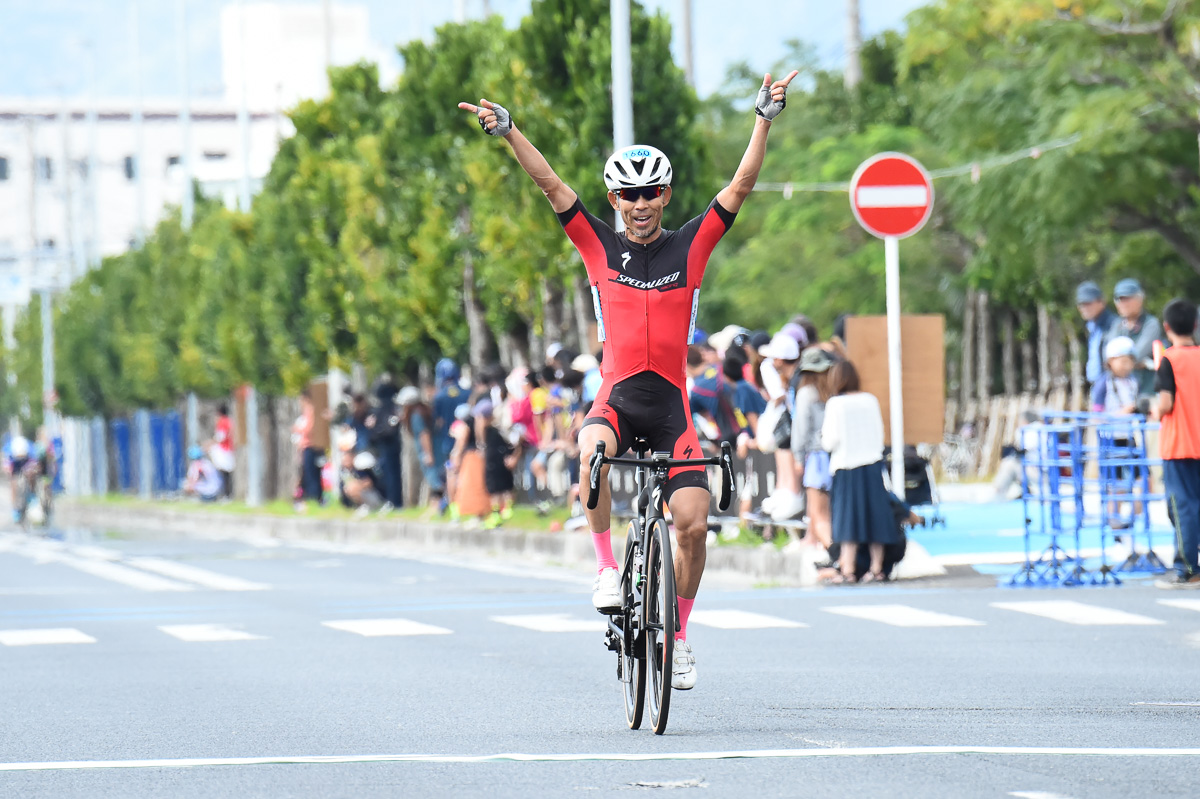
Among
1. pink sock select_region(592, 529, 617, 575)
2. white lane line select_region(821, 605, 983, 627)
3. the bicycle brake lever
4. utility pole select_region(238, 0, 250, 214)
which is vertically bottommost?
white lane line select_region(821, 605, 983, 627)

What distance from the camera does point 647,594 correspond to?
26.4 ft

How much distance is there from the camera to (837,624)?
514 inches

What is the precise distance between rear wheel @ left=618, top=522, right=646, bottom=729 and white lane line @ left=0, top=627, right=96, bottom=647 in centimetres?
610

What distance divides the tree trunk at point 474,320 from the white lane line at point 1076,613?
16.6m

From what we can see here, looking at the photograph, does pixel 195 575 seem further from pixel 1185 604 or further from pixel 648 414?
pixel 648 414

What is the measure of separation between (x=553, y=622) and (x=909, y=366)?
17.3 feet

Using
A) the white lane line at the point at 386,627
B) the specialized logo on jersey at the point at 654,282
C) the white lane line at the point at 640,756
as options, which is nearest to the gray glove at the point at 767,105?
the specialized logo on jersey at the point at 654,282

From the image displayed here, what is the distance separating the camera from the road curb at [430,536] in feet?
56.6

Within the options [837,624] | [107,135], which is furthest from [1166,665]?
[107,135]

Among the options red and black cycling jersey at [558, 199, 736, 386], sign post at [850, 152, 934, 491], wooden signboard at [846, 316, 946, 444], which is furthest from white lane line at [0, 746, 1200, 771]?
wooden signboard at [846, 316, 946, 444]

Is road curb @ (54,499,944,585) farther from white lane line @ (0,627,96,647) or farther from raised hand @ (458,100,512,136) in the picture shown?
raised hand @ (458,100,512,136)

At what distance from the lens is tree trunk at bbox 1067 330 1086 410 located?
37.5m

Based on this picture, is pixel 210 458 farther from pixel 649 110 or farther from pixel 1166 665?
pixel 1166 665

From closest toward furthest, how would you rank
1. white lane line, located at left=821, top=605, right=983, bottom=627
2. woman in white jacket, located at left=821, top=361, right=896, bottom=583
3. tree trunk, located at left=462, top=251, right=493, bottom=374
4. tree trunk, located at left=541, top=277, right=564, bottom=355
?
white lane line, located at left=821, top=605, right=983, bottom=627
woman in white jacket, located at left=821, top=361, right=896, bottom=583
tree trunk, located at left=541, top=277, right=564, bottom=355
tree trunk, located at left=462, top=251, right=493, bottom=374
